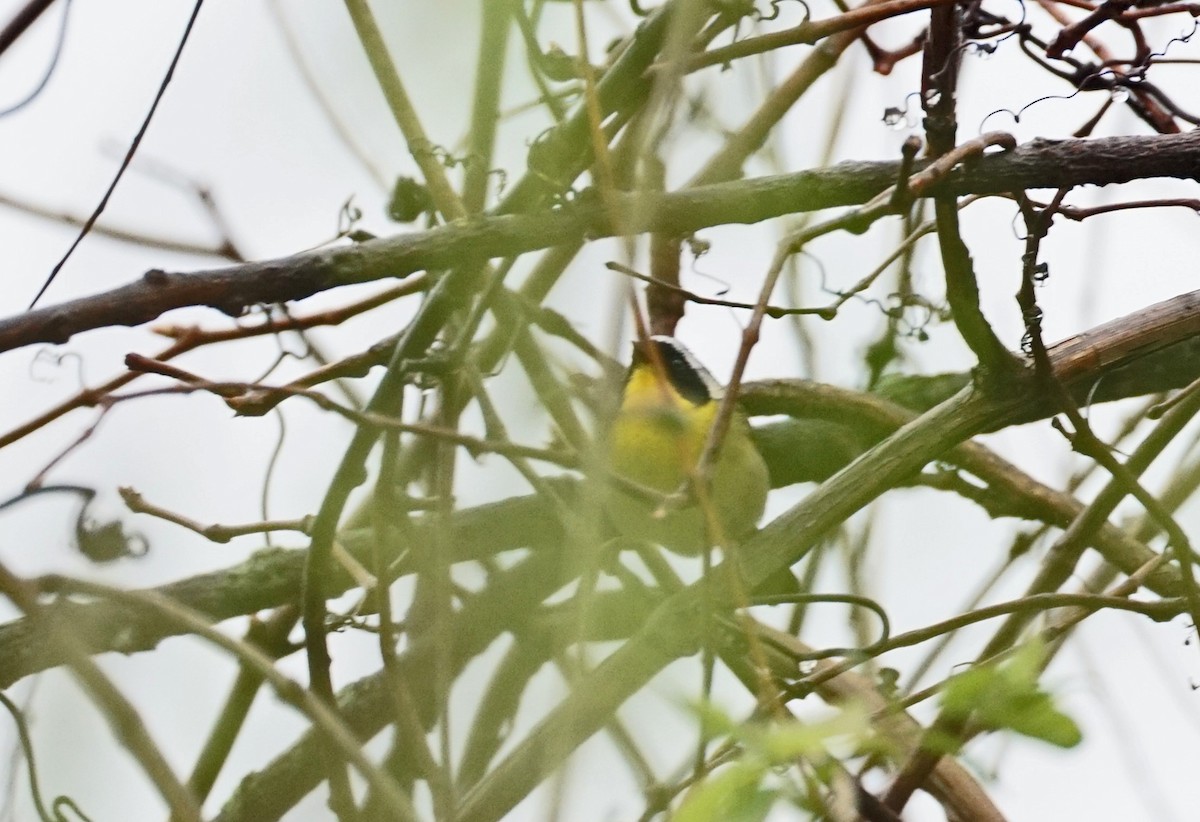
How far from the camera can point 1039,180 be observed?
0.76m

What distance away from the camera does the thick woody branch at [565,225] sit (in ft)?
2.33

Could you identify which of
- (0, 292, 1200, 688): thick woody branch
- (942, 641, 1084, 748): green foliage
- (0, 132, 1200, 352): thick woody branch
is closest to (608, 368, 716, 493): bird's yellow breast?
(0, 292, 1200, 688): thick woody branch

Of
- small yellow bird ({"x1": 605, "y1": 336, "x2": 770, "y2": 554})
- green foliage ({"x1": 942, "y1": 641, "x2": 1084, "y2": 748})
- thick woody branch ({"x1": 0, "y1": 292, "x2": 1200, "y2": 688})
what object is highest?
small yellow bird ({"x1": 605, "y1": 336, "x2": 770, "y2": 554})

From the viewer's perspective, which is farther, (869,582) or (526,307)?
(869,582)

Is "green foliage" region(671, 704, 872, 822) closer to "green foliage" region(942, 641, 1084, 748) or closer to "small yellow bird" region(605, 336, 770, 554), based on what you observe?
"green foliage" region(942, 641, 1084, 748)

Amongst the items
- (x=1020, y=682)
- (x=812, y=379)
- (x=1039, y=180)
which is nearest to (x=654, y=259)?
(x=812, y=379)

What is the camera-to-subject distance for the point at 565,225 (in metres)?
0.77

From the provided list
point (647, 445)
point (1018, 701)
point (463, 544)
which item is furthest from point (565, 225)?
point (647, 445)

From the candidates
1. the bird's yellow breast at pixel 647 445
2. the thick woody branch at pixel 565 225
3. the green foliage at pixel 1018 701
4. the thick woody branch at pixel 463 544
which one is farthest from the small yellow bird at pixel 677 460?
the green foliage at pixel 1018 701

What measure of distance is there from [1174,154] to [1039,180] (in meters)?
0.10

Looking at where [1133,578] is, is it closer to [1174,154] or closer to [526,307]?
[1174,154]

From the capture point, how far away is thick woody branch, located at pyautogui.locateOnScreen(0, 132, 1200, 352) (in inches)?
28.0

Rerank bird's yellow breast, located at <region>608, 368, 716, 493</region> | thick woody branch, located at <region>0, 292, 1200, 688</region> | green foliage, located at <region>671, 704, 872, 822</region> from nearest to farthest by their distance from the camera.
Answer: green foliage, located at <region>671, 704, 872, 822</region> < thick woody branch, located at <region>0, 292, 1200, 688</region> < bird's yellow breast, located at <region>608, 368, 716, 493</region>

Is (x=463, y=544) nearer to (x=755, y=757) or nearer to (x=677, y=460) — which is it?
(x=677, y=460)
